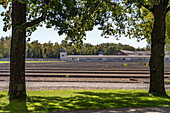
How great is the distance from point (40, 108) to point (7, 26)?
6.75 metres

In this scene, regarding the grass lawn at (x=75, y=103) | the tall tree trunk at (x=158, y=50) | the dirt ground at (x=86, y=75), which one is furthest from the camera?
the dirt ground at (x=86, y=75)

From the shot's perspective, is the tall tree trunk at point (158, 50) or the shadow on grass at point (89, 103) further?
the tall tree trunk at point (158, 50)

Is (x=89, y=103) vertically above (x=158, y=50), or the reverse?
(x=158, y=50)

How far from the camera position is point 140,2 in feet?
30.2

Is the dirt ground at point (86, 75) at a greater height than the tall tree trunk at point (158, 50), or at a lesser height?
lesser

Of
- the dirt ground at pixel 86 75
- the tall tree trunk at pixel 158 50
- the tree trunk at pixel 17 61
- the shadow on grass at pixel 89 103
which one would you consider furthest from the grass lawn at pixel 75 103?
the dirt ground at pixel 86 75

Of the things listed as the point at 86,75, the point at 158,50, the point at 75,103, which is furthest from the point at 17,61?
the point at 86,75

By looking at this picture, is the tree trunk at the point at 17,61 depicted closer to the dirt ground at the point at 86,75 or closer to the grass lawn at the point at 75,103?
the grass lawn at the point at 75,103

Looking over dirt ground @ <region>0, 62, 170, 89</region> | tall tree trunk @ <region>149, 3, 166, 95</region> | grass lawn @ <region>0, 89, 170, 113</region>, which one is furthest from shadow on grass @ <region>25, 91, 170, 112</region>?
dirt ground @ <region>0, 62, 170, 89</region>

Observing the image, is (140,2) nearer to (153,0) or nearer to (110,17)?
(153,0)

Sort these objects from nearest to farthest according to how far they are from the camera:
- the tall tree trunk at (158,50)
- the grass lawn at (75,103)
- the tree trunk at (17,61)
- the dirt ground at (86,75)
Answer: the grass lawn at (75,103), the tree trunk at (17,61), the tall tree trunk at (158,50), the dirt ground at (86,75)

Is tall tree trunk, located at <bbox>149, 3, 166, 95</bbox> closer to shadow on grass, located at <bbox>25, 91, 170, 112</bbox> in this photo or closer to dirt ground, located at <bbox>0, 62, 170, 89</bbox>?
shadow on grass, located at <bbox>25, 91, 170, 112</bbox>

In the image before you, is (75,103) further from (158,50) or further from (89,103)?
(158,50)

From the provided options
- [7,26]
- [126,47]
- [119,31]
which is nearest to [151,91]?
[119,31]
